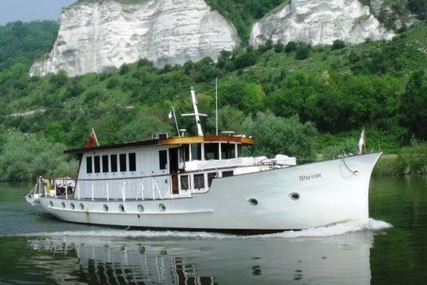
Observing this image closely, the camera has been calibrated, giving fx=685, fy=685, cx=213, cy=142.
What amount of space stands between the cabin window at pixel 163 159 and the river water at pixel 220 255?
2717 millimetres

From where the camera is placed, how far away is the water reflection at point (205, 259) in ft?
56.7

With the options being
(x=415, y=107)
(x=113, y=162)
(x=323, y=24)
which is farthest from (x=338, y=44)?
(x=113, y=162)

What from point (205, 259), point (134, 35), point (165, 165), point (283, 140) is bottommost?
point (205, 259)

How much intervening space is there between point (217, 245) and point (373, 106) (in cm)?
6004

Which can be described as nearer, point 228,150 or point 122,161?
point 228,150

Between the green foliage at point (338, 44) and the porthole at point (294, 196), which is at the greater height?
the green foliage at point (338, 44)

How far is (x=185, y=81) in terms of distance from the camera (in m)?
119

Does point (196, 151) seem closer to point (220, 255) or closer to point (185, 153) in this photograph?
point (185, 153)

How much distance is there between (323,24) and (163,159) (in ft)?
350

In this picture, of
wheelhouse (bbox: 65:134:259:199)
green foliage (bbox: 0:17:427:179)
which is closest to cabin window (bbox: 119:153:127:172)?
wheelhouse (bbox: 65:134:259:199)

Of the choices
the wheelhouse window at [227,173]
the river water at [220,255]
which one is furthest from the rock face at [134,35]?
the wheelhouse window at [227,173]

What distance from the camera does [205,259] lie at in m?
19.9

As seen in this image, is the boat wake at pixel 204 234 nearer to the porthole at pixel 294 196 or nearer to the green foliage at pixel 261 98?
the porthole at pixel 294 196

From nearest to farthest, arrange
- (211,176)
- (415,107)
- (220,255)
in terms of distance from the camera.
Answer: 1. (220,255)
2. (211,176)
3. (415,107)
